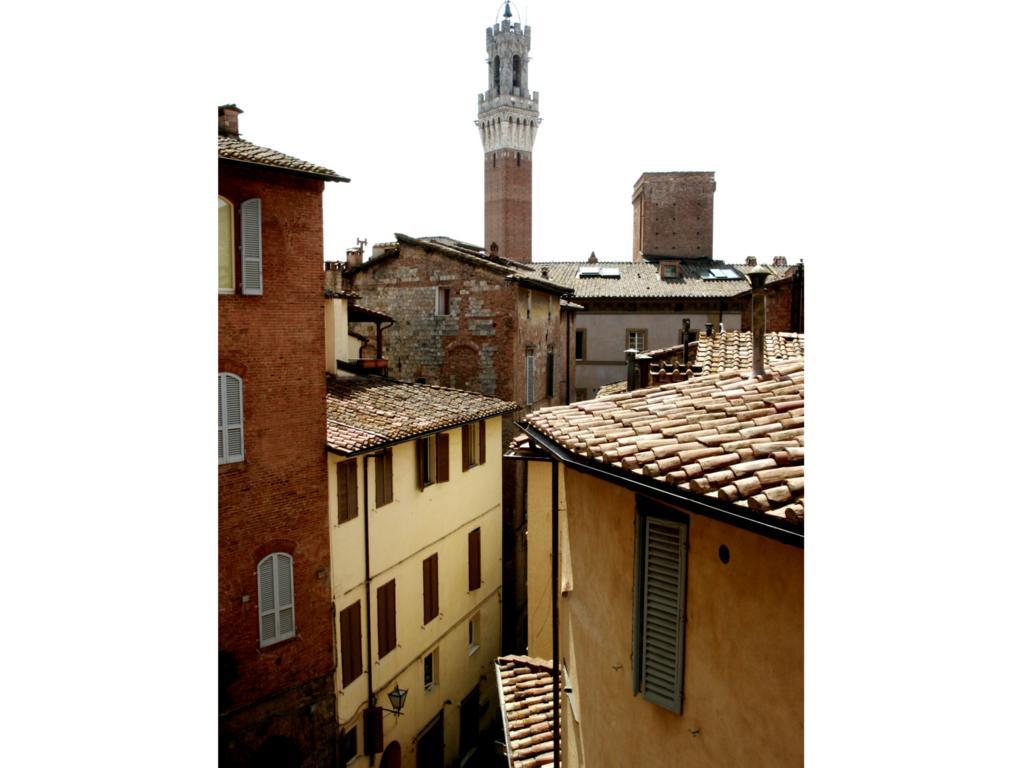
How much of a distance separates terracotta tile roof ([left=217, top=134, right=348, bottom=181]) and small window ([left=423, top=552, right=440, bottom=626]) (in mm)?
6446

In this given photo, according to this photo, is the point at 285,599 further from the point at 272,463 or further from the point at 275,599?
the point at 272,463

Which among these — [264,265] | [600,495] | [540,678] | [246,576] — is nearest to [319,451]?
[246,576]

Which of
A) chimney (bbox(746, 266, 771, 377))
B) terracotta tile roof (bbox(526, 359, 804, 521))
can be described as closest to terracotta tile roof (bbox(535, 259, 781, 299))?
chimney (bbox(746, 266, 771, 377))

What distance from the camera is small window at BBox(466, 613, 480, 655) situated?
14.3 m

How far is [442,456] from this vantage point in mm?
12750

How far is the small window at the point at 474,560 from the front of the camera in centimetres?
1405

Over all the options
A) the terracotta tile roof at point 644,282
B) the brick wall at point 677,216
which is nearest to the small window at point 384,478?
the terracotta tile roof at point 644,282

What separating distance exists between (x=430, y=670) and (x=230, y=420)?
21.3 feet

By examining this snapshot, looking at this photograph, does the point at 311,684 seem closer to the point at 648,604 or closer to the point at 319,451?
the point at 319,451

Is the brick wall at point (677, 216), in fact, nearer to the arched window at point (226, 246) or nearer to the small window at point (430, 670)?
the small window at point (430, 670)

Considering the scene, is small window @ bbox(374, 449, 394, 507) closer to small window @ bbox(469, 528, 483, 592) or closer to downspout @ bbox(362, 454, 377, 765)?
downspout @ bbox(362, 454, 377, 765)

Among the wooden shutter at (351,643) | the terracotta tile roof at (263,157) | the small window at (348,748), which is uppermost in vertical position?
the terracotta tile roof at (263,157)

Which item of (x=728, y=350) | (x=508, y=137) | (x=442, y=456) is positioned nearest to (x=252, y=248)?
(x=442, y=456)

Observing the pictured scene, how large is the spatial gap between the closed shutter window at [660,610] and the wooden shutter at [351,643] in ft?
23.6
